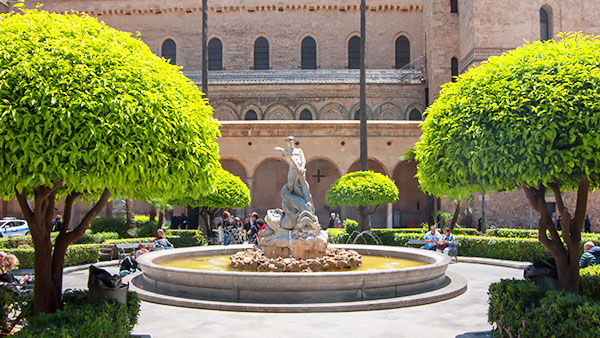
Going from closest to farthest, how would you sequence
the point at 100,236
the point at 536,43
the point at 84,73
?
1. the point at 84,73
2. the point at 536,43
3. the point at 100,236

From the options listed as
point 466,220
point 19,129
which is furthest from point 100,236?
point 466,220

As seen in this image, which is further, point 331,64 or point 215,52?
point 215,52

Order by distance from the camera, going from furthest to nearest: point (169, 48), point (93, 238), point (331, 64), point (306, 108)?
point (169, 48), point (331, 64), point (306, 108), point (93, 238)

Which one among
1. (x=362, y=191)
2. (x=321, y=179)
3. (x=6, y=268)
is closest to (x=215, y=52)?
(x=321, y=179)

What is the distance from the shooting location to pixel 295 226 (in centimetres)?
1077

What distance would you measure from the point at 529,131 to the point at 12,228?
24825 millimetres

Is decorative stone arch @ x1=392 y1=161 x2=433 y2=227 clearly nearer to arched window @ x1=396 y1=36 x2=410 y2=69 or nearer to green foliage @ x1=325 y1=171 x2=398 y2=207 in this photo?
arched window @ x1=396 y1=36 x2=410 y2=69

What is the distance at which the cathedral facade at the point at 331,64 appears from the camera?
24.9 meters

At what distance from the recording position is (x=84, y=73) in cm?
490

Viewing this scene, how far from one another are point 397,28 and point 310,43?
18.1 feet

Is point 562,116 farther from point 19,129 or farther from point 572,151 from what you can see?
point 19,129

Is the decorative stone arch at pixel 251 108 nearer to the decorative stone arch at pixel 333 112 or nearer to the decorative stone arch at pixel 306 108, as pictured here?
the decorative stone arch at pixel 306 108

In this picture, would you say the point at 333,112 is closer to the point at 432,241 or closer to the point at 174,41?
the point at 174,41

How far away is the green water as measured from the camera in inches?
433
